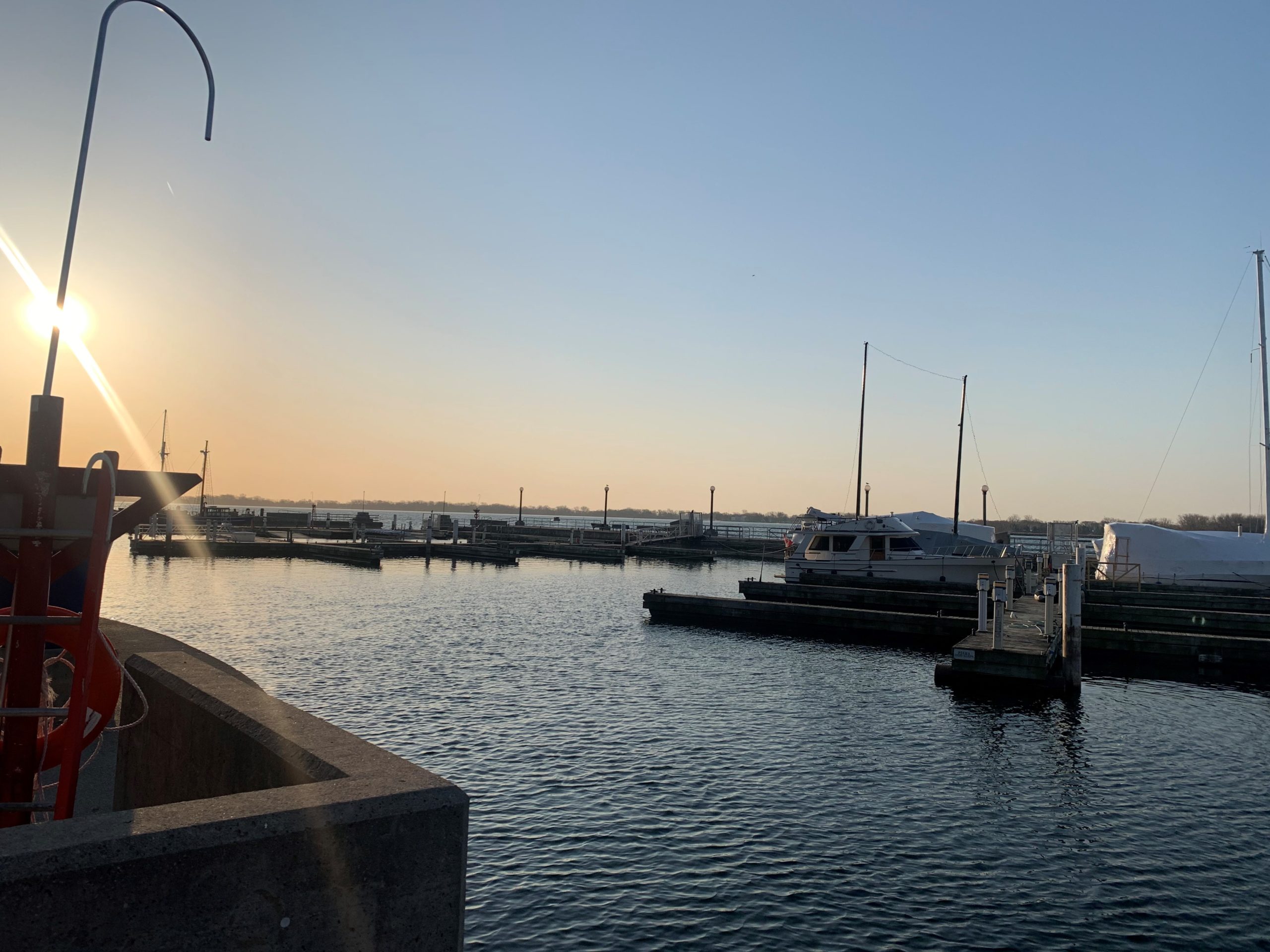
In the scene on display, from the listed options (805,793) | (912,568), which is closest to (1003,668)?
(805,793)

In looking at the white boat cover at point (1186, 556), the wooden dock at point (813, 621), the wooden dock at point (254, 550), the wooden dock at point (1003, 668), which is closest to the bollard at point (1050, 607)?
the wooden dock at point (1003, 668)

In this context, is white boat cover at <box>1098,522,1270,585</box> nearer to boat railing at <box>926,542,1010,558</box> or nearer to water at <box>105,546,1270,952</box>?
boat railing at <box>926,542,1010,558</box>

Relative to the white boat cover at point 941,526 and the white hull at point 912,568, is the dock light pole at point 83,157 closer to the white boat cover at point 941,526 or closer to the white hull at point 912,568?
the white hull at point 912,568

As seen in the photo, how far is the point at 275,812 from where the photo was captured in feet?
10.2

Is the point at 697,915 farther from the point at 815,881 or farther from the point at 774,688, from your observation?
the point at 774,688

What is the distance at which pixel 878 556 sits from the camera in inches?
1694

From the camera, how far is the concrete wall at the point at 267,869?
2.75 meters

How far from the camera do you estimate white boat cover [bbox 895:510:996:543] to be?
59.2 m

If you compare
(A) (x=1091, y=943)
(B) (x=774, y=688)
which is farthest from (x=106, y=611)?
(A) (x=1091, y=943)

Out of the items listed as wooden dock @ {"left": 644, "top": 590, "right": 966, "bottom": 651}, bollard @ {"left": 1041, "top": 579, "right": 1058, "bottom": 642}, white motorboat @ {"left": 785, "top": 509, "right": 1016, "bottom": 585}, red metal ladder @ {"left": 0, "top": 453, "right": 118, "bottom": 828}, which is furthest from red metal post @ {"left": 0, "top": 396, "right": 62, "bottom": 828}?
white motorboat @ {"left": 785, "top": 509, "right": 1016, "bottom": 585}

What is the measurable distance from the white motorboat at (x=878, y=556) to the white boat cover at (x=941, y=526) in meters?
13.2

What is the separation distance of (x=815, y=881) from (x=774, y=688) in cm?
1167

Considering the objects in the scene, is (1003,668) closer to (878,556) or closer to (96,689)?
(96,689)

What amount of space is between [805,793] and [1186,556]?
36.0 metres
